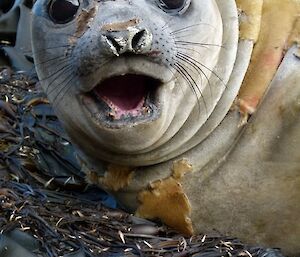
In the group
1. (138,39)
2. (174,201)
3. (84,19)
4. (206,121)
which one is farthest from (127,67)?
(174,201)

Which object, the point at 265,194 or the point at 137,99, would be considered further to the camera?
the point at 265,194

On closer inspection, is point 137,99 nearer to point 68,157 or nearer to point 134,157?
point 134,157

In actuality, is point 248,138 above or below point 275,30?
below

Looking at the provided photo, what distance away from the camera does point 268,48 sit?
13.8 feet

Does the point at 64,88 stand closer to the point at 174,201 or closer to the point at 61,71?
the point at 61,71

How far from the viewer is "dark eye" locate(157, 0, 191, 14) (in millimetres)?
3915

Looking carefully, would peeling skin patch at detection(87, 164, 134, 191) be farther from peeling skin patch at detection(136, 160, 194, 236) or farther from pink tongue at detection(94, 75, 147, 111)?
pink tongue at detection(94, 75, 147, 111)

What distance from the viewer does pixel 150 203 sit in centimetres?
420

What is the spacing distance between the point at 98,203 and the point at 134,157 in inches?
14.7

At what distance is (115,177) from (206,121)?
1.45ft

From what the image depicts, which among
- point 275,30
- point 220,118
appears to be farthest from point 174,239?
point 275,30

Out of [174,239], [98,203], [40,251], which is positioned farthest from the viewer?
[98,203]

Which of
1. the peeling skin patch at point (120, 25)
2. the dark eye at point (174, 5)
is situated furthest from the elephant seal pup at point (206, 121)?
the peeling skin patch at point (120, 25)

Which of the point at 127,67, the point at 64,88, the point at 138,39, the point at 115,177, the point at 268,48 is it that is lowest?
the point at 115,177
